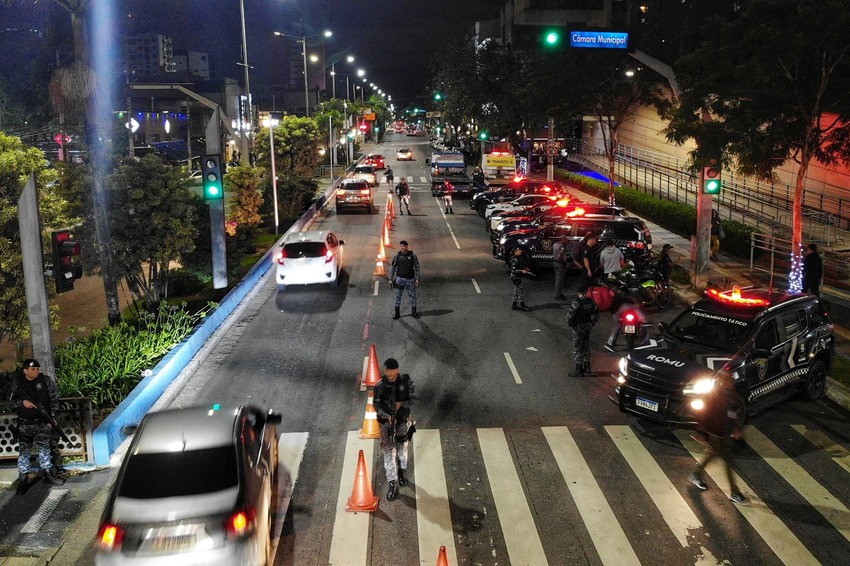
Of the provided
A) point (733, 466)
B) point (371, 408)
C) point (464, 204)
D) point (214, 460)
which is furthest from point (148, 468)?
point (464, 204)

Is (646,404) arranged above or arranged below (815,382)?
above

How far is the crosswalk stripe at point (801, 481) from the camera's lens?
30.1 feet

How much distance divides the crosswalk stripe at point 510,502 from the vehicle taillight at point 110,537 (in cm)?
375

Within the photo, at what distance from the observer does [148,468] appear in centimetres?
732

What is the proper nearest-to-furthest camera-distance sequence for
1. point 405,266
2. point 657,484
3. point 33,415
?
point 657,484, point 33,415, point 405,266

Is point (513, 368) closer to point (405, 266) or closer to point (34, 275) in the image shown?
point (405, 266)

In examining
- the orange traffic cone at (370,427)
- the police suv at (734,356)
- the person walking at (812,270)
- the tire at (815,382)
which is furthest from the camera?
the person walking at (812,270)

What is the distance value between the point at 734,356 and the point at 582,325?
2996 millimetres

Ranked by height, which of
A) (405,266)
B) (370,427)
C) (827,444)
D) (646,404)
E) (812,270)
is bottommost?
(827,444)

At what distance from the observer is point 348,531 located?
883 cm

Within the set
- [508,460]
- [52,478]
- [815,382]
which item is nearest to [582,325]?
[815,382]

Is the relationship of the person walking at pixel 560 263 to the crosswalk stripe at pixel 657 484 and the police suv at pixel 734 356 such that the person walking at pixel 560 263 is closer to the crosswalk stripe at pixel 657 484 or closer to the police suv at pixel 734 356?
the police suv at pixel 734 356

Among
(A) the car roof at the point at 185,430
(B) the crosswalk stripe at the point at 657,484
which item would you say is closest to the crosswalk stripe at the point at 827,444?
(B) the crosswalk stripe at the point at 657,484

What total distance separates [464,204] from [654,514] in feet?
124
